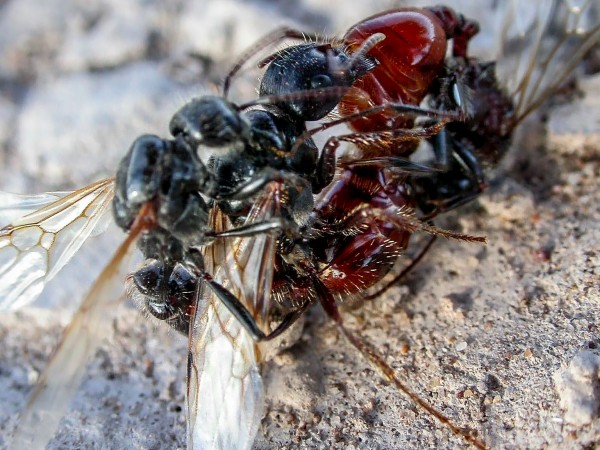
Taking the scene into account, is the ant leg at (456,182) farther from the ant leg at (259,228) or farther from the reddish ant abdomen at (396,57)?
the ant leg at (259,228)

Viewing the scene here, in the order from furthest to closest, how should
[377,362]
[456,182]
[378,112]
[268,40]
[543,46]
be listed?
[543,46] → [268,40] → [456,182] → [378,112] → [377,362]

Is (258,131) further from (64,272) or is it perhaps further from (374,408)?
(64,272)

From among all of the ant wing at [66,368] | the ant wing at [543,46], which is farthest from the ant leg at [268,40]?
the ant wing at [66,368]

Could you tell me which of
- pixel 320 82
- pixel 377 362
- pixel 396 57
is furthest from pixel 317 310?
pixel 396 57

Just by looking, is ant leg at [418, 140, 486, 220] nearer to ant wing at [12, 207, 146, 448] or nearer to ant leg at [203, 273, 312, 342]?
ant leg at [203, 273, 312, 342]

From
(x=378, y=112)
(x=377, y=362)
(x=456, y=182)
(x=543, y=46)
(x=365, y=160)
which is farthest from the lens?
(x=543, y=46)

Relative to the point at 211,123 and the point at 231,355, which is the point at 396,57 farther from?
the point at 231,355
